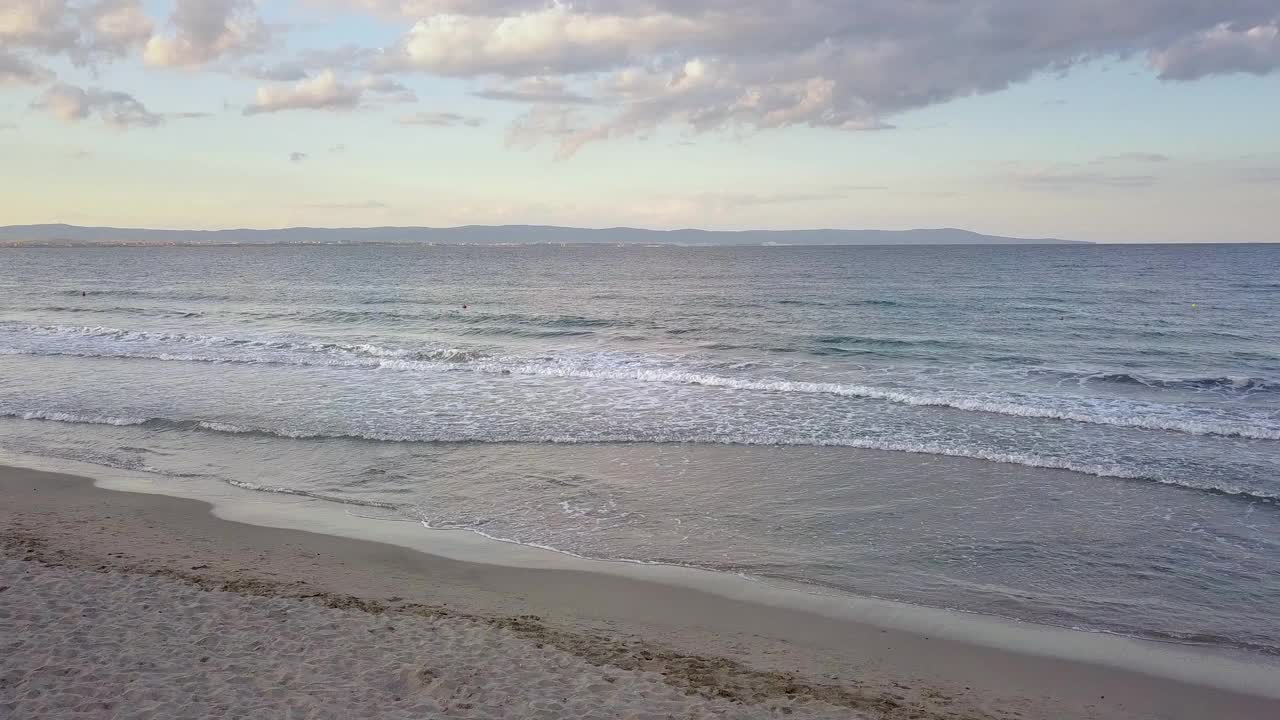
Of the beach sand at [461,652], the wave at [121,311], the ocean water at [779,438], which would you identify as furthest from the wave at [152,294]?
the beach sand at [461,652]

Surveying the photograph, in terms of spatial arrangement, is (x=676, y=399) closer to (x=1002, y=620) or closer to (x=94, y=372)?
(x=1002, y=620)

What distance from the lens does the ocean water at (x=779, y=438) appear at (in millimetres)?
9289

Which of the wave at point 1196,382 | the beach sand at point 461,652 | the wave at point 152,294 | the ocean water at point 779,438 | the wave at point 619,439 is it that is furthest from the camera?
the wave at point 152,294

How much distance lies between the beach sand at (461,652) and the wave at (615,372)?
10.8 meters

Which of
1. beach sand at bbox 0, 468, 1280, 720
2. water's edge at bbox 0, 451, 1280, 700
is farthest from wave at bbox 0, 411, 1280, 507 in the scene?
beach sand at bbox 0, 468, 1280, 720

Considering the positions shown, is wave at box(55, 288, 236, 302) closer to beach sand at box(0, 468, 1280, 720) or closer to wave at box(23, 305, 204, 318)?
wave at box(23, 305, 204, 318)

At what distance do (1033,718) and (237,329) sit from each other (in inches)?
1312

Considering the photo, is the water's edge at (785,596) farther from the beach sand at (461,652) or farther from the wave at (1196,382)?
the wave at (1196,382)

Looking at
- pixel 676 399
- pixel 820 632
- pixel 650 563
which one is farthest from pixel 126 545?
pixel 676 399

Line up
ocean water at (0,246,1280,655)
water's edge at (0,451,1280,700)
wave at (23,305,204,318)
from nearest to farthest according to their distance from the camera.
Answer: water's edge at (0,451,1280,700) → ocean water at (0,246,1280,655) → wave at (23,305,204,318)

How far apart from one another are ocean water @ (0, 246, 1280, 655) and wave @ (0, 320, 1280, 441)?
0.40 ft

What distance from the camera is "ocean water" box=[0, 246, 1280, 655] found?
9289 mm

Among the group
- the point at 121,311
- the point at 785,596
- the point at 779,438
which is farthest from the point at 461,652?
the point at 121,311

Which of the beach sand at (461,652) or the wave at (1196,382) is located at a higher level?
the wave at (1196,382)
